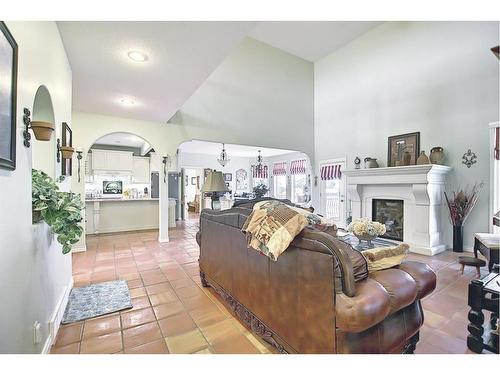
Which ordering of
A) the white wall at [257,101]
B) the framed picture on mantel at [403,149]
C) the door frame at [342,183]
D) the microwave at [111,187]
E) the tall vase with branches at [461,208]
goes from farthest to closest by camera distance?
the microwave at [111,187], the door frame at [342,183], the white wall at [257,101], the framed picture on mantel at [403,149], the tall vase with branches at [461,208]

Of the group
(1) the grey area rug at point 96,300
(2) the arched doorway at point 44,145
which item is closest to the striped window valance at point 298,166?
(1) the grey area rug at point 96,300

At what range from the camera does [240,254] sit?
197cm

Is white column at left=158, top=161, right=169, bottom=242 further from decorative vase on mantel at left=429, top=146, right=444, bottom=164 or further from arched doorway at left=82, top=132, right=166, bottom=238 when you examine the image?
decorative vase on mantel at left=429, top=146, right=444, bottom=164

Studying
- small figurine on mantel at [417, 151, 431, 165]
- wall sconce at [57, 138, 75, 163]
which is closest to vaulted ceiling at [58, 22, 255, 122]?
wall sconce at [57, 138, 75, 163]

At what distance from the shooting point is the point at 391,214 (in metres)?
5.17

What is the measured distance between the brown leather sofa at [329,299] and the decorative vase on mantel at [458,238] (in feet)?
11.9

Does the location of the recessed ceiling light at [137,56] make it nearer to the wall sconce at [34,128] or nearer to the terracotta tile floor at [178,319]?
the wall sconce at [34,128]

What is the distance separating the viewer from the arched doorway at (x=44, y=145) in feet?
6.65

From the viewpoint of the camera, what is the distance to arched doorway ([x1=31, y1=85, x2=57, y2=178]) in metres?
2.03

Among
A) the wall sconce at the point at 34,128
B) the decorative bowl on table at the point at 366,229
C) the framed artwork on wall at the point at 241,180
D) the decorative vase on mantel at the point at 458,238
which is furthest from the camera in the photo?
the framed artwork on wall at the point at 241,180

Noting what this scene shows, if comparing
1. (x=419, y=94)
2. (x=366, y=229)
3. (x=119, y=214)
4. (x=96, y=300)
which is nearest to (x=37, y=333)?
(x=96, y=300)

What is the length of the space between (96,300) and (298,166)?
26.6 feet

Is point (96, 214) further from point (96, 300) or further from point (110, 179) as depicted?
point (96, 300)

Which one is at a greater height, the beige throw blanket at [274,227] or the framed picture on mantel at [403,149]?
the framed picture on mantel at [403,149]
